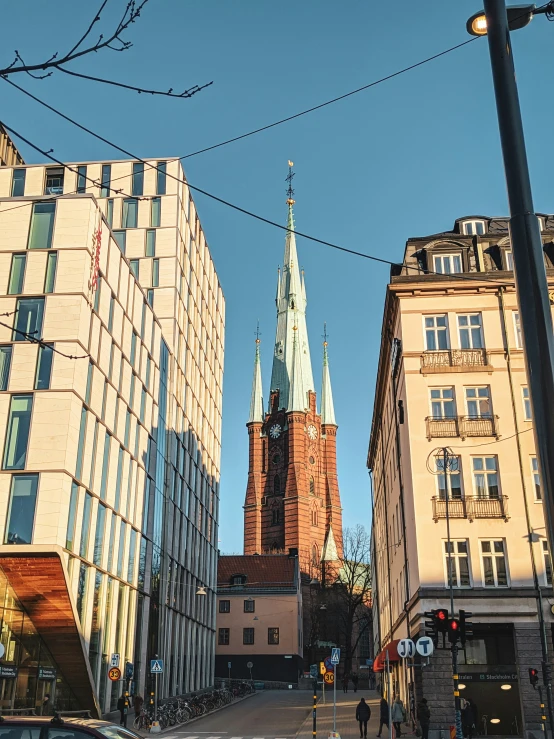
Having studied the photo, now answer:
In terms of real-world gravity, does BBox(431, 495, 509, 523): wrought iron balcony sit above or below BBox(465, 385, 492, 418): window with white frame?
below

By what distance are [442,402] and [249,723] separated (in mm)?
18463

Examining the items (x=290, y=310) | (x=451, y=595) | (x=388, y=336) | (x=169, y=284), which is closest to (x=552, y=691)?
(x=451, y=595)

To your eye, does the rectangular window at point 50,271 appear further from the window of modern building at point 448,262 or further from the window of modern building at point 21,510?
the window of modern building at point 448,262

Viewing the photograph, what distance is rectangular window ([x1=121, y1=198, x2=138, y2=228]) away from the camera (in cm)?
4991

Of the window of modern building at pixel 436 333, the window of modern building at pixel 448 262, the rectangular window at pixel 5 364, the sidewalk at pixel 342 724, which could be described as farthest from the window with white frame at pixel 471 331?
the rectangular window at pixel 5 364

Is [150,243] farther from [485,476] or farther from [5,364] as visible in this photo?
[485,476]

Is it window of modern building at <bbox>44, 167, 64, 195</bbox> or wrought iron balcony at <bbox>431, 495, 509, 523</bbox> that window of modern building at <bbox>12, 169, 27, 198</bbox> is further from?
wrought iron balcony at <bbox>431, 495, 509, 523</bbox>

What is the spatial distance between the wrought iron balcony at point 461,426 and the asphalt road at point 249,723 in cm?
1340

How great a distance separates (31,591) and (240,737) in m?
9.96

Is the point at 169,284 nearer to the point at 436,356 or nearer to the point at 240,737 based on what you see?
the point at 436,356

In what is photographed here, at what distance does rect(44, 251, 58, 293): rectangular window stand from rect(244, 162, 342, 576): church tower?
9360cm

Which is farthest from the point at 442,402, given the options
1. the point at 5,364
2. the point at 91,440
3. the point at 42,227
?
the point at 42,227

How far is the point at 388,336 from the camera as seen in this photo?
39.4 m

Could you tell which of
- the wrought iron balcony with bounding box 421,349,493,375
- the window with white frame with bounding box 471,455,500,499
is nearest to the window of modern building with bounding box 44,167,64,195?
the wrought iron balcony with bounding box 421,349,493,375
